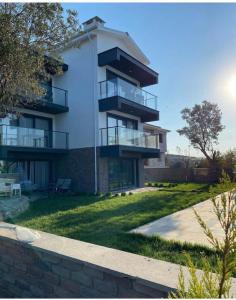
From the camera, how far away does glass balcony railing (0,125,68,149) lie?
1366 centimetres

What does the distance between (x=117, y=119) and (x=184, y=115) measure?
41.1 feet

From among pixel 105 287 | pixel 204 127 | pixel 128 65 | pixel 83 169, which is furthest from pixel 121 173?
pixel 105 287

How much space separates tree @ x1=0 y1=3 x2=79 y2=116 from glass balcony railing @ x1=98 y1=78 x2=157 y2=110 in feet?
27.2

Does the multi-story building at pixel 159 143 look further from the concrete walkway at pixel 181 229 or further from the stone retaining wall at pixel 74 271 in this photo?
the stone retaining wall at pixel 74 271

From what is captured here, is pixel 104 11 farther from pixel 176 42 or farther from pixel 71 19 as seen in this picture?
pixel 176 42

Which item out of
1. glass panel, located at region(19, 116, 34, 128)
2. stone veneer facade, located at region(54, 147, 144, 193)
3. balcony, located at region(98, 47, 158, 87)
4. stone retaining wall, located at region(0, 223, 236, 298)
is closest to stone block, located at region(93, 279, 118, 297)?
stone retaining wall, located at region(0, 223, 236, 298)

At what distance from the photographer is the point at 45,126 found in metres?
17.5

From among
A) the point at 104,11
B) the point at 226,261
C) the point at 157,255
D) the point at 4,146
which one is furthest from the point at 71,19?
the point at 4,146

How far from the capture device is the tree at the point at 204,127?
2677 centimetres

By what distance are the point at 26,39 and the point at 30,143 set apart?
886 centimetres

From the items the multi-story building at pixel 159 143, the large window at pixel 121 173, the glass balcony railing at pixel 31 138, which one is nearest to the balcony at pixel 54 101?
the glass balcony railing at pixel 31 138

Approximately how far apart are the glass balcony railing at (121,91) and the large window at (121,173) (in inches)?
165

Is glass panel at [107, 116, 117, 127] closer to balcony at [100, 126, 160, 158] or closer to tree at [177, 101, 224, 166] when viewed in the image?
balcony at [100, 126, 160, 158]

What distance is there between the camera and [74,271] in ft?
10.9
